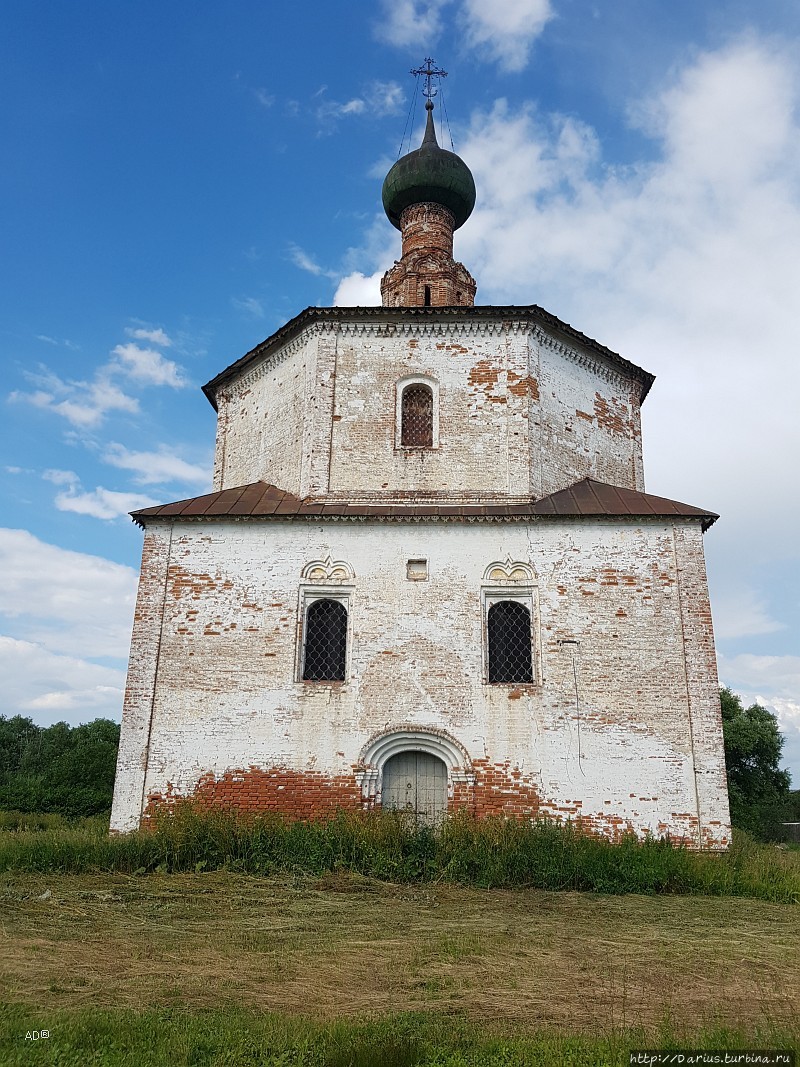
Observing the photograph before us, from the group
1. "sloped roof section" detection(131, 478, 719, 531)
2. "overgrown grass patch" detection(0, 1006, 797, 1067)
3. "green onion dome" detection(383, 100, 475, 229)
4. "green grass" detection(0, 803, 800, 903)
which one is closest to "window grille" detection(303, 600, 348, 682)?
"sloped roof section" detection(131, 478, 719, 531)

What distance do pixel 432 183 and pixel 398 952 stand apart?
15449 mm

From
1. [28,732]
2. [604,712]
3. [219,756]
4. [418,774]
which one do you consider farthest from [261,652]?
[28,732]

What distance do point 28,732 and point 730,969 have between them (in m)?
44.4

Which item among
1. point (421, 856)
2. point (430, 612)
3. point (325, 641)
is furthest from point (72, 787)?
point (421, 856)

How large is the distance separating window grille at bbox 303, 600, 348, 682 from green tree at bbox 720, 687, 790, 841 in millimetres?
15924

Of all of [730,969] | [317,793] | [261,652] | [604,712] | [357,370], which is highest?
[357,370]

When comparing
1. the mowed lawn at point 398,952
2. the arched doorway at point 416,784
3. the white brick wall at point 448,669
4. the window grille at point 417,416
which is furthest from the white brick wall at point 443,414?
the mowed lawn at point 398,952

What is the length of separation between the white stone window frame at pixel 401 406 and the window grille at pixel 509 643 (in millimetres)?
2991

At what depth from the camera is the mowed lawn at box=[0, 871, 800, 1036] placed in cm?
518

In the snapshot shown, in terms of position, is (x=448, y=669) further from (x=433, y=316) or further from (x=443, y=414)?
(x=433, y=316)

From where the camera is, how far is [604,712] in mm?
11516

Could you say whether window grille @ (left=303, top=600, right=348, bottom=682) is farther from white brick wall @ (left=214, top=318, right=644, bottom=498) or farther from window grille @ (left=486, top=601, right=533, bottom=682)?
window grille @ (left=486, top=601, right=533, bottom=682)

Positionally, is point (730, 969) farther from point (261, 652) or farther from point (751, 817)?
point (751, 817)

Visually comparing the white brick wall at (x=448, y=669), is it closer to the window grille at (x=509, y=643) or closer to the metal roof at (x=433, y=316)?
the window grille at (x=509, y=643)
